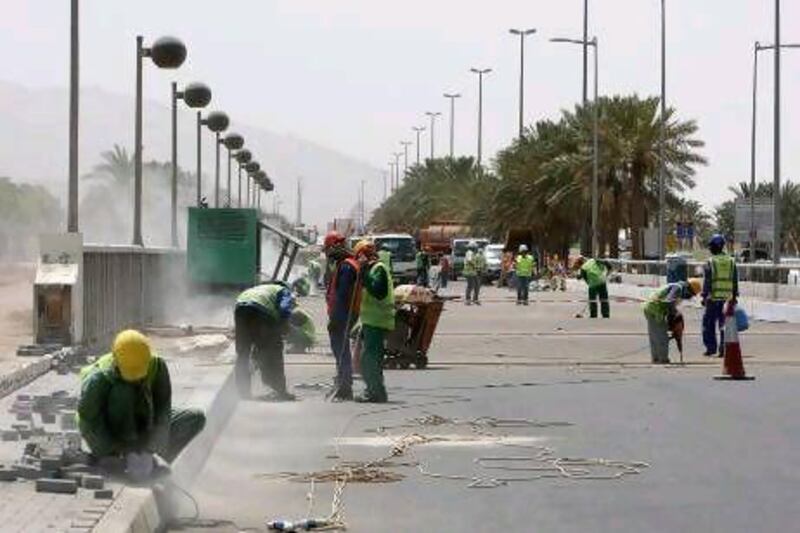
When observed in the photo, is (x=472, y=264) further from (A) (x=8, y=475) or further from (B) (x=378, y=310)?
(A) (x=8, y=475)

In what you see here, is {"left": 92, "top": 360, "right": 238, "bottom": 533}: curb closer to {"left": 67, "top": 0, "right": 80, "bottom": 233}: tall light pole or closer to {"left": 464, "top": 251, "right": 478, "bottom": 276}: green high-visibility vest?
{"left": 67, "top": 0, "right": 80, "bottom": 233}: tall light pole

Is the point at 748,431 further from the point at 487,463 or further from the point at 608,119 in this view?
the point at 608,119

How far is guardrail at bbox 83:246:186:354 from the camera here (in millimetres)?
22156

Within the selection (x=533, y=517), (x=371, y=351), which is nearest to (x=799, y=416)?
(x=371, y=351)

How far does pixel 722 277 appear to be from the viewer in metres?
23.2

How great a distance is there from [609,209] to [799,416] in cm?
5459

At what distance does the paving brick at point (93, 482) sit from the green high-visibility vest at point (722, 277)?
593 inches

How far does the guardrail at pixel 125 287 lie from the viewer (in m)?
22.2

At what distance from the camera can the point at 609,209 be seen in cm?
6931

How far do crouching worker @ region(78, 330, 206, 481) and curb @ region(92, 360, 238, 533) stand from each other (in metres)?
0.33

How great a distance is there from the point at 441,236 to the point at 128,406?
88.5 metres

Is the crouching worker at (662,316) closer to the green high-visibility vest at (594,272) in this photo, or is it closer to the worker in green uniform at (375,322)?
the worker in green uniform at (375,322)

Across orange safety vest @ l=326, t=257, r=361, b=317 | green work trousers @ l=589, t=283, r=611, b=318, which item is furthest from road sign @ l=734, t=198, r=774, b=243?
orange safety vest @ l=326, t=257, r=361, b=317

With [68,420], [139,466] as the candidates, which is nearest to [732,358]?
[68,420]
